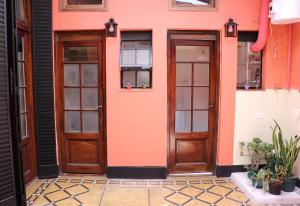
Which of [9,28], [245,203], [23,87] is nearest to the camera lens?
[9,28]

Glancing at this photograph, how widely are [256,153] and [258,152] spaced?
38mm

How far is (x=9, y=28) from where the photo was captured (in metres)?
2.77

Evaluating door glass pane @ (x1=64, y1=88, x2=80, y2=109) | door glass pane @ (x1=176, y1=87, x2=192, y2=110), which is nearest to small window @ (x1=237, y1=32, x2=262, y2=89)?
door glass pane @ (x1=176, y1=87, x2=192, y2=110)

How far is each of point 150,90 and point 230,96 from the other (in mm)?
1155

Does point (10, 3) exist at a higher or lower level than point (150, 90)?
higher

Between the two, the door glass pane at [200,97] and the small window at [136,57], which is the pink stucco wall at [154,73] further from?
the door glass pane at [200,97]

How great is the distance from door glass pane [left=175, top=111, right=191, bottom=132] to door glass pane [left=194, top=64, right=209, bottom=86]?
1.55 feet

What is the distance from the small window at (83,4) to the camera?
3.87 m

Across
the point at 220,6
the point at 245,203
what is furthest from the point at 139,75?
the point at 245,203

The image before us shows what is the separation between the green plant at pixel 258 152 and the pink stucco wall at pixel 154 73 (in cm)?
29

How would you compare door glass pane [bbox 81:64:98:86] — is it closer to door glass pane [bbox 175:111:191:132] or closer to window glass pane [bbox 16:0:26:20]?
window glass pane [bbox 16:0:26:20]

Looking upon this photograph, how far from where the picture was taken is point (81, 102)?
411 cm

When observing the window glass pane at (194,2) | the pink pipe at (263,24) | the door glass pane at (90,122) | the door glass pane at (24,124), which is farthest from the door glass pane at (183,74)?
the door glass pane at (24,124)

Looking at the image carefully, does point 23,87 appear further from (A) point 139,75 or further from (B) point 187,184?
(B) point 187,184
